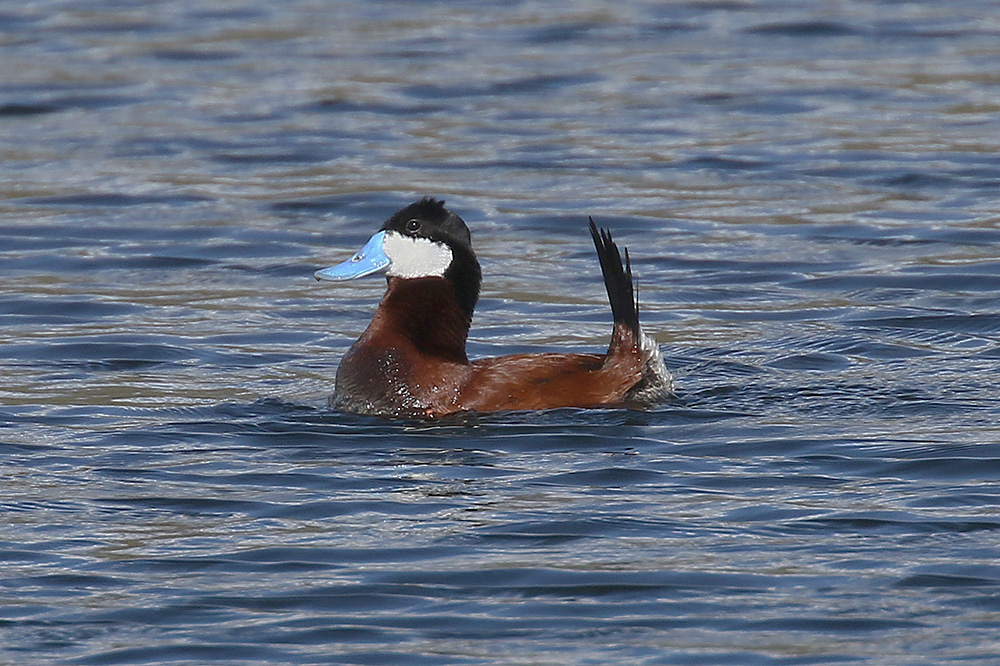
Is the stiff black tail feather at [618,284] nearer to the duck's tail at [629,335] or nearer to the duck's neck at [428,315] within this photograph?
the duck's tail at [629,335]

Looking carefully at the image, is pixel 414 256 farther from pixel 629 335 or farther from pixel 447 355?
pixel 629 335

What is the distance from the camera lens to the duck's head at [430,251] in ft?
27.0

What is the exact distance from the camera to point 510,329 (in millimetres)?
10023

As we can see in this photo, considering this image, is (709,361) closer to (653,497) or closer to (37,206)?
(653,497)

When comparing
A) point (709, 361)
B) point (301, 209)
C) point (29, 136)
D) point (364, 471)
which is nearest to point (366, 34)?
point (29, 136)

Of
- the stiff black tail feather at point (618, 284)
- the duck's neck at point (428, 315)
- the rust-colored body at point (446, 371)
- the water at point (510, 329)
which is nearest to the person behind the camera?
the water at point (510, 329)

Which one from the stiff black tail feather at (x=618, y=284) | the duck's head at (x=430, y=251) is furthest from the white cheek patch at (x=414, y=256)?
the stiff black tail feather at (x=618, y=284)

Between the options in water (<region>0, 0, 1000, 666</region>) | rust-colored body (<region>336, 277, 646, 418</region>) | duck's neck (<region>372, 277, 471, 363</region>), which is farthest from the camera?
duck's neck (<region>372, 277, 471, 363</region>)

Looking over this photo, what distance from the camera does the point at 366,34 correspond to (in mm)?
18031

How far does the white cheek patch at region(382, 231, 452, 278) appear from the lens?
8250 mm

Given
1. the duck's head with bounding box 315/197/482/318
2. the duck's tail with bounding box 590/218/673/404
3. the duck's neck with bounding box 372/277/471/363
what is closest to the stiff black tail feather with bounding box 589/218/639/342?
the duck's tail with bounding box 590/218/673/404

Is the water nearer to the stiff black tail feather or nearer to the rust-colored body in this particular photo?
the rust-colored body

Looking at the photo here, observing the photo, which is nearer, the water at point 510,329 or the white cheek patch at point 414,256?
the water at point 510,329

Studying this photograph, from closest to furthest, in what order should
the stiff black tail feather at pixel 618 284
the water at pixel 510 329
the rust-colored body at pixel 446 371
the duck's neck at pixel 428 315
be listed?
the water at pixel 510 329
the rust-colored body at pixel 446 371
the stiff black tail feather at pixel 618 284
the duck's neck at pixel 428 315
